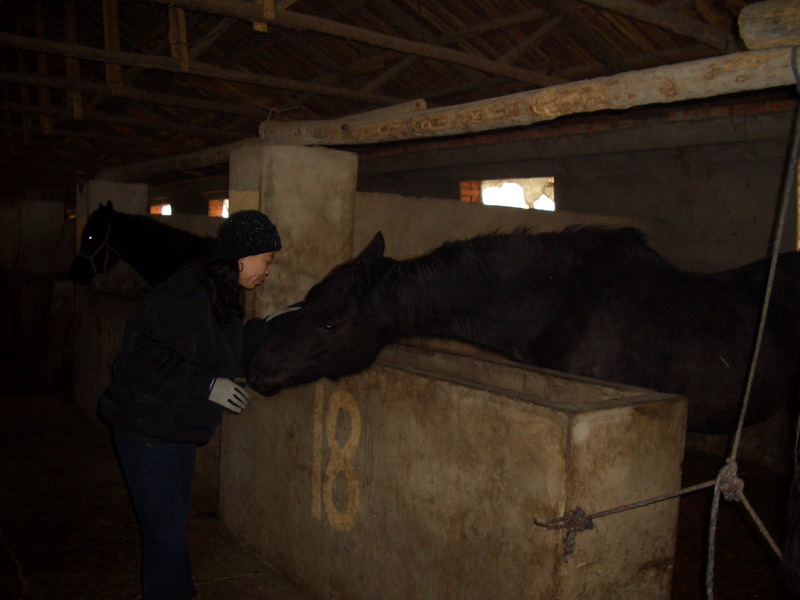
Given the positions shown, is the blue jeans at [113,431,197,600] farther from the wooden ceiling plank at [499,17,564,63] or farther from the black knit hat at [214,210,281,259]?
the wooden ceiling plank at [499,17,564,63]

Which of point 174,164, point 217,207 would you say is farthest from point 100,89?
point 217,207

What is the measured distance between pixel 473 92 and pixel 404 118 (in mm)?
4846

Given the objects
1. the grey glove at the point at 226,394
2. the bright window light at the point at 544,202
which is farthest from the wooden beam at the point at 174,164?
the bright window light at the point at 544,202

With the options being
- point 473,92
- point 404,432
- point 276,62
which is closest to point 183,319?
point 404,432

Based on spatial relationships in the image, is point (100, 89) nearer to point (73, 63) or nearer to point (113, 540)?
point (73, 63)

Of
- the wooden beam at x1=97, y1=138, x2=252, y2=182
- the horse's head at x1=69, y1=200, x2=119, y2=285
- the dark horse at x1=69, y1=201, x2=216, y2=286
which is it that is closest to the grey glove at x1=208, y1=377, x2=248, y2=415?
the wooden beam at x1=97, y1=138, x2=252, y2=182

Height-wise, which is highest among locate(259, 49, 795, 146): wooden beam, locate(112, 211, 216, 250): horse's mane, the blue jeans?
locate(259, 49, 795, 146): wooden beam

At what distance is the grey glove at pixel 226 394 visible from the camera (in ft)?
7.69

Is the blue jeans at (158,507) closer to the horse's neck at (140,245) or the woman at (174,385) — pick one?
the woman at (174,385)

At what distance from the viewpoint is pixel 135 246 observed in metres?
5.73

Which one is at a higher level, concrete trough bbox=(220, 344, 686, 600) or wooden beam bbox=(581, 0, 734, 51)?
wooden beam bbox=(581, 0, 734, 51)

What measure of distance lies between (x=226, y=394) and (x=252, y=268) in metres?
0.52

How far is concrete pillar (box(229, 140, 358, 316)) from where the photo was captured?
344cm

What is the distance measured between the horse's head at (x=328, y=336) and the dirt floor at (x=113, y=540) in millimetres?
1053
